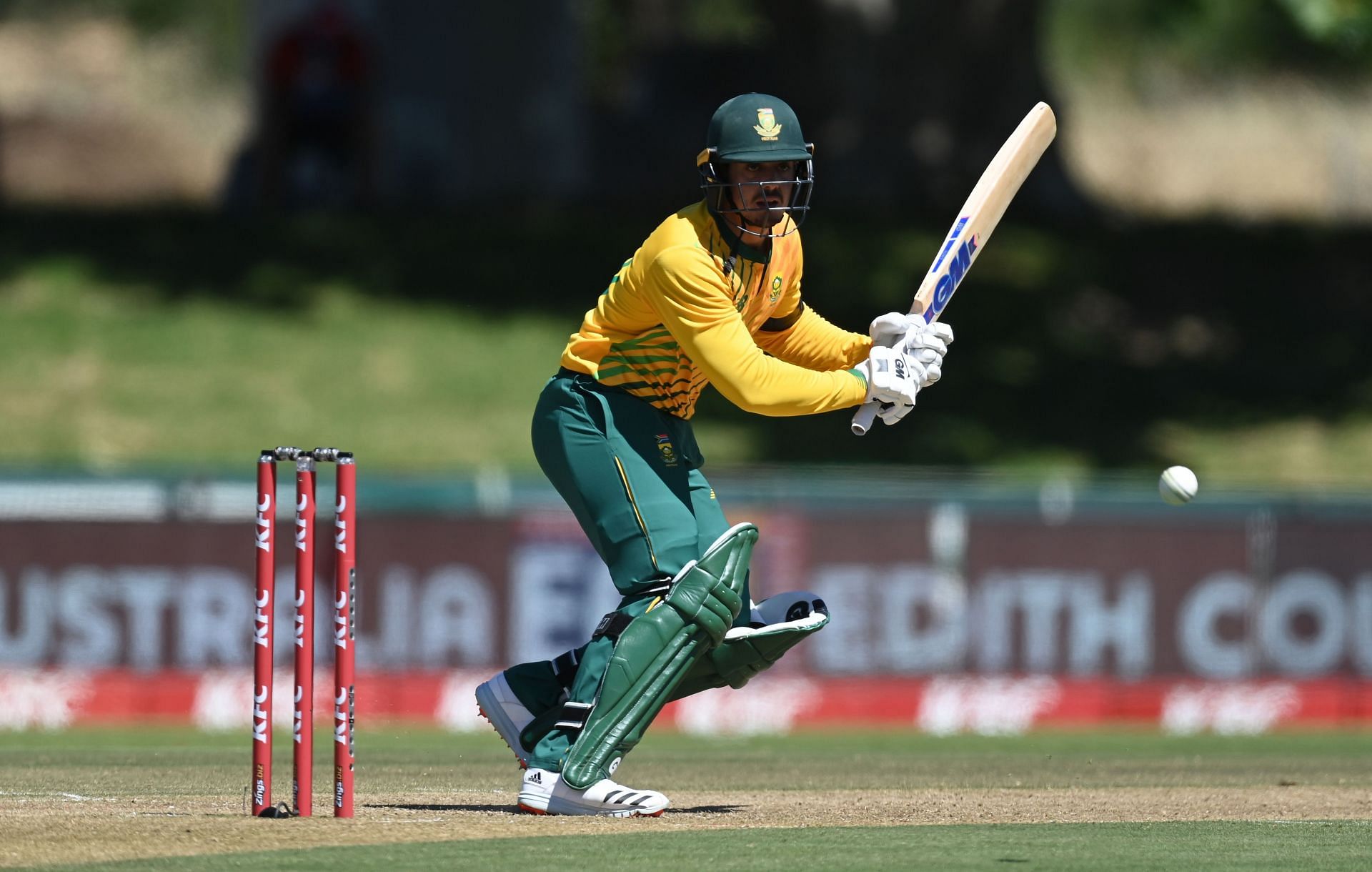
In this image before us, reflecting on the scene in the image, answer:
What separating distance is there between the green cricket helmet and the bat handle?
56cm

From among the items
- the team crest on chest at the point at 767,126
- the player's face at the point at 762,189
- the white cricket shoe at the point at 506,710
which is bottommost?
the white cricket shoe at the point at 506,710

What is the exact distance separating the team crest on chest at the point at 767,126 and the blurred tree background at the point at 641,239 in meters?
9.87

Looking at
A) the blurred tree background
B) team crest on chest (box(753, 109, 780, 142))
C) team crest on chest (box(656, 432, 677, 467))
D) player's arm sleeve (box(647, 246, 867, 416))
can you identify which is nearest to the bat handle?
player's arm sleeve (box(647, 246, 867, 416))

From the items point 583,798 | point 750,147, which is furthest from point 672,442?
point 583,798

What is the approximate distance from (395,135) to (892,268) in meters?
5.23

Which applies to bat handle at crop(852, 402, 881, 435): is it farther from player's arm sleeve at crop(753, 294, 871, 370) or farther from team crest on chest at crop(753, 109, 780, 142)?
team crest on chest at crop(753, 109, 780, 142)

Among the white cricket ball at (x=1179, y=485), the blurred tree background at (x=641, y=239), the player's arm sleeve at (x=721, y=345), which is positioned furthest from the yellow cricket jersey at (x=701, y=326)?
the blurred tree background at (x=641, y=239)

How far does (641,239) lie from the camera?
19.5 m

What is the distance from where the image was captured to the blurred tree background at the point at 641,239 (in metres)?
16.3

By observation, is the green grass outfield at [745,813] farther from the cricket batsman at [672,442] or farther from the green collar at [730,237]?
the green collar at [730,237]

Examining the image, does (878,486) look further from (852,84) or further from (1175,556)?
(852,84)

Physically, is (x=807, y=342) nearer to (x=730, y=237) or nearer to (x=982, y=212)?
(x=730, y=237)

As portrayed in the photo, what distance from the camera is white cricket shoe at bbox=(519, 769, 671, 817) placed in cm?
548

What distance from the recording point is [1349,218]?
2188 cm
